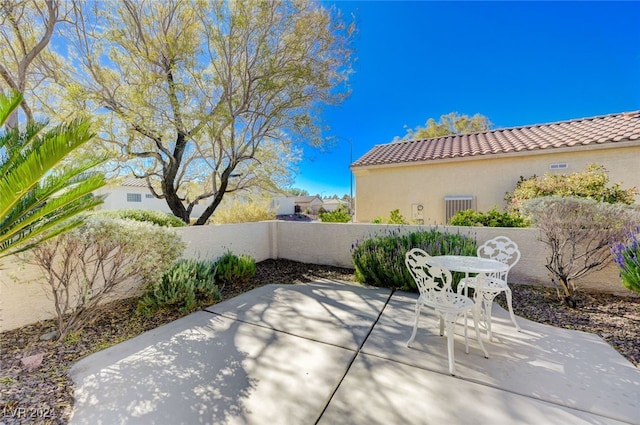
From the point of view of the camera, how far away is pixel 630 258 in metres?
4.05

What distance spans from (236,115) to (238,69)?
125 cm

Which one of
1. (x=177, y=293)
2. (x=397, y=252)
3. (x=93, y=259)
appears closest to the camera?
(x=93, y=259)

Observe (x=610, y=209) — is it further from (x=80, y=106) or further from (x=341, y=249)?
(x=80, y=106)

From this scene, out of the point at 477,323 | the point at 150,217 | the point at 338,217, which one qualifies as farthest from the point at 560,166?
the point at 150,217

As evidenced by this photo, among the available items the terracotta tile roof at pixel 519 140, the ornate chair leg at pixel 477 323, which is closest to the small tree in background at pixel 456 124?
the terracotta tile roof at pixel 519 140

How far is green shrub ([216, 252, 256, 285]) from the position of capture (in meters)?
6.12

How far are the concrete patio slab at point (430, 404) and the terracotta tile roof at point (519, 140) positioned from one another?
9.64 metres

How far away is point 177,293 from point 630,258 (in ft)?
24.3

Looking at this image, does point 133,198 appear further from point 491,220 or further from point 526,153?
point 526,153

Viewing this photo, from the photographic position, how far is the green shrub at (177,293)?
4.38 m

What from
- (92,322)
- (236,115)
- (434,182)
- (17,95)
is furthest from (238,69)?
(434,182)

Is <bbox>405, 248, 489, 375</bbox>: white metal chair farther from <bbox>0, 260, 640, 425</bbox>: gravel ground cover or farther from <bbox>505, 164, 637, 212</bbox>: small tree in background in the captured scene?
<bbox>505, 164, 637, 212</bbox>: small tree in background

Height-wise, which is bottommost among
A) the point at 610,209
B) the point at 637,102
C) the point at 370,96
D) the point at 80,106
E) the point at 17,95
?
the point at 610,209

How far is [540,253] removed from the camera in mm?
5676
